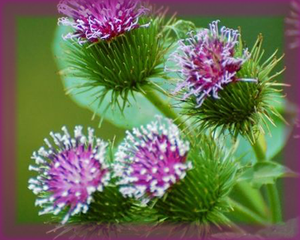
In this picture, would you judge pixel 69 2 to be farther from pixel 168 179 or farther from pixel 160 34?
pixel 168 179

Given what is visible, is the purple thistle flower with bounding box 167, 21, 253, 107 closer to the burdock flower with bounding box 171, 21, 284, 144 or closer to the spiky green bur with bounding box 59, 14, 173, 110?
the burdock flower with bounding box 171, 21, 284, 144

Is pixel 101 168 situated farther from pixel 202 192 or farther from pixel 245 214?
pixel 245 214

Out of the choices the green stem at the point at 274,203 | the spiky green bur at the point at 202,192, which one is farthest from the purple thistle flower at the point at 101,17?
the green stem at the point at 274,203

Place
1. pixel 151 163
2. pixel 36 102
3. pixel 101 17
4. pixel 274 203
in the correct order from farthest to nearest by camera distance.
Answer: pixel 36 102 < pixel 274 203 < pixel 101 17 < pixel 151 163

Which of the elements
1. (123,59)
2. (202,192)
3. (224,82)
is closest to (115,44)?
(123,59)

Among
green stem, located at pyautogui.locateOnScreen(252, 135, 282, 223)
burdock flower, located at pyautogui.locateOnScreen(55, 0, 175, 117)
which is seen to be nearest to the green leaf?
green stem, located at pyautogui.locateOnScreen(252, 135, 282, 223)
